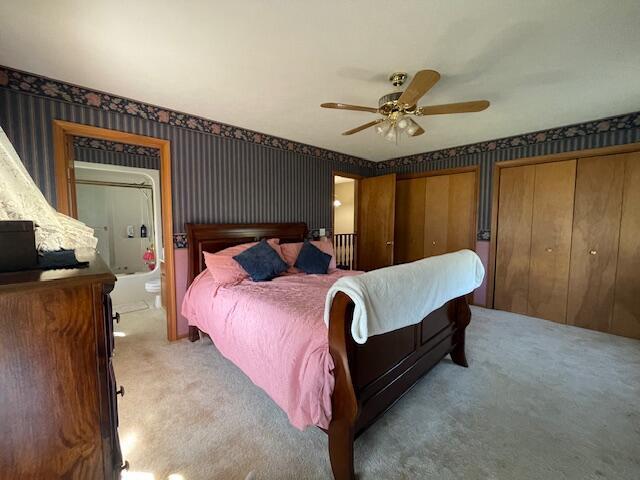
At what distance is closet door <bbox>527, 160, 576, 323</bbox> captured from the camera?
3.28 meters

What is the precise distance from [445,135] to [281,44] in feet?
8.42

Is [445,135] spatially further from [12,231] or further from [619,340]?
[12,231]

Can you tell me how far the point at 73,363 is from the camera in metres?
0.72

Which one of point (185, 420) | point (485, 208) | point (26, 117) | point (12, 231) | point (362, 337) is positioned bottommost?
point (185, 420)

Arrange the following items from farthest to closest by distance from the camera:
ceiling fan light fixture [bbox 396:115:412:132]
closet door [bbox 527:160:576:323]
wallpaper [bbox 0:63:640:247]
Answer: closet door [bbox 527:160:576:323], wallpaper [bbox 0:63:640:247], ceiling fan light fixture [bbox 396:115:412:132]

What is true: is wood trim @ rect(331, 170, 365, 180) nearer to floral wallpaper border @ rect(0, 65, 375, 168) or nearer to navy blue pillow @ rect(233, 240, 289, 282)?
floral wallpaper border @ rect(0, 65, 375, 168)

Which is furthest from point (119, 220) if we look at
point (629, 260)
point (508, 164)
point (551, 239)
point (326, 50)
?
point (629, 260)

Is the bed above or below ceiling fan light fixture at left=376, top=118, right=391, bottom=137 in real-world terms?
below

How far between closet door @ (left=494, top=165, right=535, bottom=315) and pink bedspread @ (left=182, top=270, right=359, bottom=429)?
2736 mm

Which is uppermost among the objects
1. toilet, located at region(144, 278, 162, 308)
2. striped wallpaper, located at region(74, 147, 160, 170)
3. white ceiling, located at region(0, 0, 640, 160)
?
white ceiling, located at region(0, 0, 640, 160)

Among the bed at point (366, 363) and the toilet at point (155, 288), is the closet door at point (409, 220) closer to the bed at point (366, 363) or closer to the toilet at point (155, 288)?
the bed at point (366, 363)

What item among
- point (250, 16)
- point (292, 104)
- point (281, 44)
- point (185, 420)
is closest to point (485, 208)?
point (292, 104)

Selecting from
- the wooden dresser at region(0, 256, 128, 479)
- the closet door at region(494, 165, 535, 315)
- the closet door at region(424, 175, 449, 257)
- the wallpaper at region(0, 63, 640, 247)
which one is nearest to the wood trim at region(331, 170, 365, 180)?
the wallpaper at region(0, 63, 640, 247)

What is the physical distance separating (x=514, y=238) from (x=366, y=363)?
131 inches
